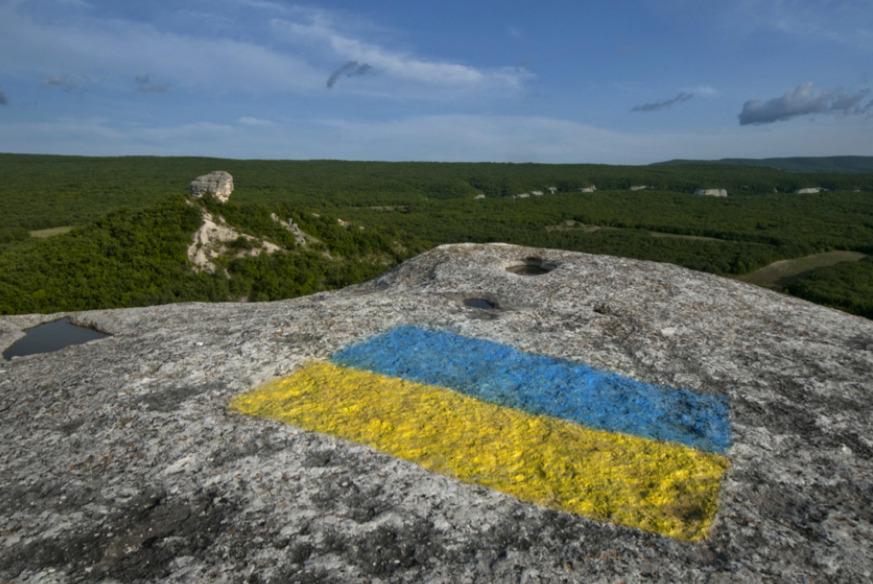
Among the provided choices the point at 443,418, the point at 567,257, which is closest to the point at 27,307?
the point at 567,257

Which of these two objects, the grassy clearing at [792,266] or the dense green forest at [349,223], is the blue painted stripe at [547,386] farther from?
the grassy clearing at [792,266]

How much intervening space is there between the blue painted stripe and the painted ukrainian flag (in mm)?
19

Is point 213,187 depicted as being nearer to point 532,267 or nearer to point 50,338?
point 50,338

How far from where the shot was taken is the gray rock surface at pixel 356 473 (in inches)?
172

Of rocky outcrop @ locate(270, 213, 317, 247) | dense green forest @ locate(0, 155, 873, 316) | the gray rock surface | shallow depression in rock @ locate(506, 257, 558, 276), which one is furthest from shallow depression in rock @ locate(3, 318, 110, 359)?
rocky outcrop @ locate(270, 213, 317, 247)

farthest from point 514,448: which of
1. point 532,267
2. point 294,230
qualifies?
point 294,230

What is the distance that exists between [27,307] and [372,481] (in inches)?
1082

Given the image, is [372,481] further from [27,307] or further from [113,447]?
[27,307]

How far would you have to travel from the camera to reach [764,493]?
17.4 ft

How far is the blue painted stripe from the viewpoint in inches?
255

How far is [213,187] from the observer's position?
39812mm

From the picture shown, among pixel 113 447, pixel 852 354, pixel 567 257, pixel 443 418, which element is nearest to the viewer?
pixel 113 447

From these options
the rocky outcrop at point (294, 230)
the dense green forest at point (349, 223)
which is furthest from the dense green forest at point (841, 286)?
the rocky outcrop at point (294, 230)

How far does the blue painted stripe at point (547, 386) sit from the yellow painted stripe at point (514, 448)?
24 centimetres
